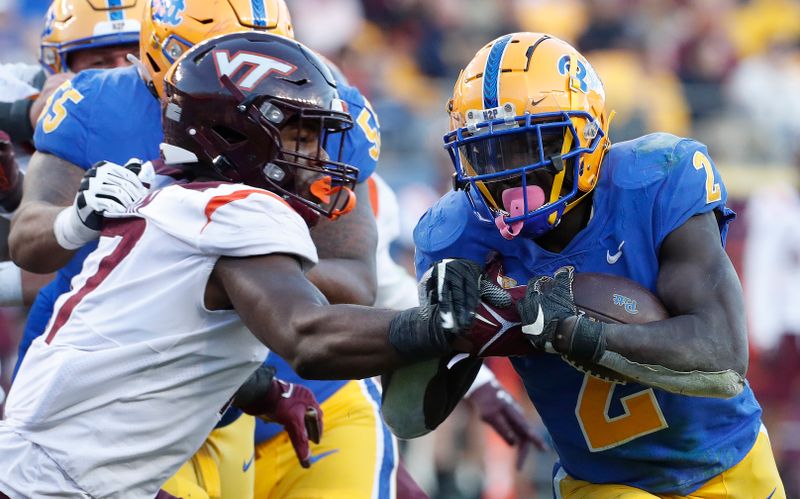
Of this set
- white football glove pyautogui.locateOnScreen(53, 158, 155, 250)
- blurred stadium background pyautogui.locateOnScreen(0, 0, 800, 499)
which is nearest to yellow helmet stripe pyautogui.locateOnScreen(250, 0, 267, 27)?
white football glove pyautogui.locateOnScreen(53, 158, 155, 250)

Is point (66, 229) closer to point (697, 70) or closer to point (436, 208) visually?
point (436, 208)

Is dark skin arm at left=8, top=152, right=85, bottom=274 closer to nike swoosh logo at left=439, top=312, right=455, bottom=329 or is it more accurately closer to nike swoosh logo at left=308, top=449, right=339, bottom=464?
nike swoosh logo at left=308, top=449, right=339, bottom=464

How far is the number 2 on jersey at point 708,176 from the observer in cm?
340

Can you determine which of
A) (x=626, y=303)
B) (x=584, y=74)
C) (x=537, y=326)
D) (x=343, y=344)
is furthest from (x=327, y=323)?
(x=584, y=74)

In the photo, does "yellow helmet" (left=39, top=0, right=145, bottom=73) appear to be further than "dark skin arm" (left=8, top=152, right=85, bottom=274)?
Yes

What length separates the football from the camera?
10.2 feet

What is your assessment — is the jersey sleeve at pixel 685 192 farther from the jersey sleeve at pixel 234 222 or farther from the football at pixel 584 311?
the jersey sleeve at pixel 234 222

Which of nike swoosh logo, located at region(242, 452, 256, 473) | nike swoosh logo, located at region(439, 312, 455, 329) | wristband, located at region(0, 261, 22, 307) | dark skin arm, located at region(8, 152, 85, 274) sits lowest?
nike swoosh logo, located at region(242, 452, 256, 473)

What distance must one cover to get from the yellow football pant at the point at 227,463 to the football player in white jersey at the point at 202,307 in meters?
0.92

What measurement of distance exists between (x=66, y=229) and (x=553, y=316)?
1635 mm

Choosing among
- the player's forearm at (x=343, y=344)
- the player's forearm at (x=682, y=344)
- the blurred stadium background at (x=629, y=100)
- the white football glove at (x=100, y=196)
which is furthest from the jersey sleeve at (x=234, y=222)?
the blurred stadium background at (x=629, y=100)

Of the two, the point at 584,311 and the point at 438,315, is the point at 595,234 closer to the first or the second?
the point at 584,311

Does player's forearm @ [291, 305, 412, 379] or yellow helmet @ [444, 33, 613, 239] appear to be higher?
yellow helmet @ [444, 33, 613, 239]

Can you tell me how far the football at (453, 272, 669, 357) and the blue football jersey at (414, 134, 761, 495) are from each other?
0.65ft
